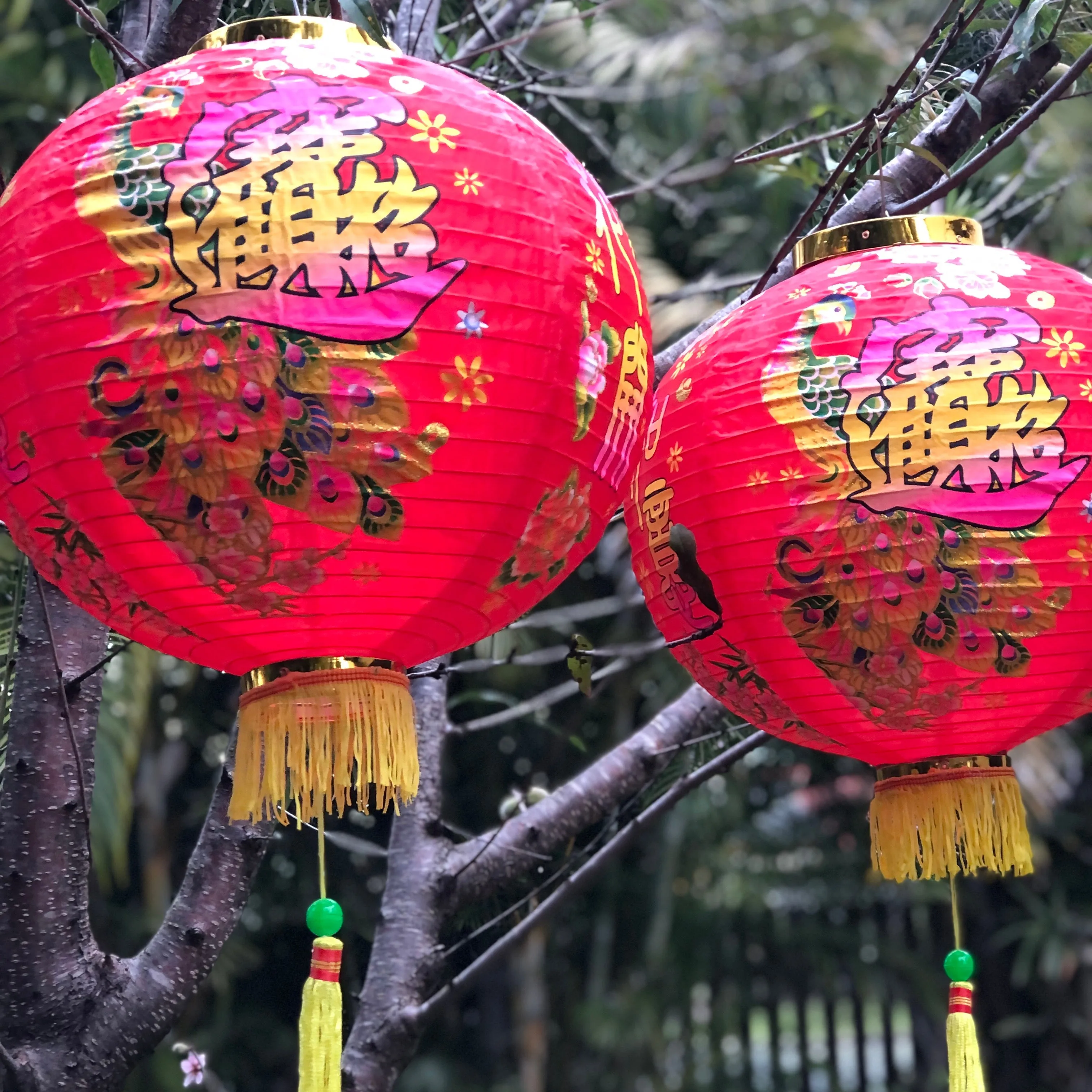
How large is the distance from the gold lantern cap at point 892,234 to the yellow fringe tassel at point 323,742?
0.58 meters

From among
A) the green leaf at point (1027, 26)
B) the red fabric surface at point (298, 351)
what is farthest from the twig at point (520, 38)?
the red fabric surface at point (298, 351)

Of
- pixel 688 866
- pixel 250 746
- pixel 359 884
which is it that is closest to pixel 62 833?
pixel 250 746

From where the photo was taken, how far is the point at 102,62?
4.14 ft

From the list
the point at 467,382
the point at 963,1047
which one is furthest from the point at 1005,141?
the point at 963,1047

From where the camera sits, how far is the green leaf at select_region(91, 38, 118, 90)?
4.14 ft

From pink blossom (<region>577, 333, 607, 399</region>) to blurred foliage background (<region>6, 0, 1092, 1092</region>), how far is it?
1.89 meters

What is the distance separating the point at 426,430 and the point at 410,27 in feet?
3.41

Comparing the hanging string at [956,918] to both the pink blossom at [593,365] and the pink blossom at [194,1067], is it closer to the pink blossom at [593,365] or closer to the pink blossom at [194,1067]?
the pink blossom at [593,365]

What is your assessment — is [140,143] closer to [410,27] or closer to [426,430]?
[426,430]

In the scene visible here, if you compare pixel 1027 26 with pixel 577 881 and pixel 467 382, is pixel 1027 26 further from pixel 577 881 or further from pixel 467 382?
pixel 577 881

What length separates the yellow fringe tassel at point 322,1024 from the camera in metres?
0.85

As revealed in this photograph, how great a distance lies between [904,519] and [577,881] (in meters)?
0.64

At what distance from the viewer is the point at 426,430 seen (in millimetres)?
729

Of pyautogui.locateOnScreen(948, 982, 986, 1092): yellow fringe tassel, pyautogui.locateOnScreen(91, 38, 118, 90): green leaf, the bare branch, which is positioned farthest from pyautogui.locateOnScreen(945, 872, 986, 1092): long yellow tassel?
pyautogui.locateOnScreen(91, 38, 118, 90): green leaf
